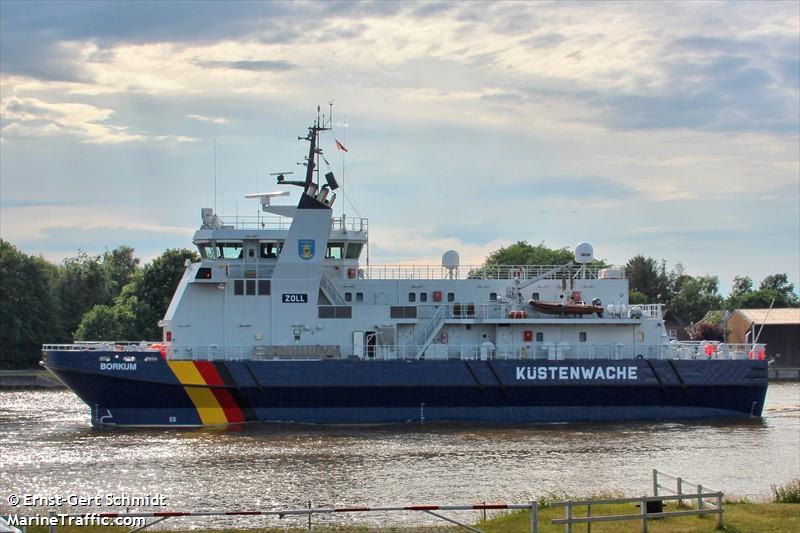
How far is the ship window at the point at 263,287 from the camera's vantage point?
28.2m

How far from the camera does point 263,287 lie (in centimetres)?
2819

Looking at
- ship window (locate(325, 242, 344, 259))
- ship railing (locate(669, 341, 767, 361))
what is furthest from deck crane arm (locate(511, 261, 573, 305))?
ship window (locate(325, 242, 344, 259))

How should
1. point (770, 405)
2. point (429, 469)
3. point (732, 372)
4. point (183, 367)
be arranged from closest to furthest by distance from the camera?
point (429, 469) < point (183, 367) < point (732, 372) < point (770, 405)

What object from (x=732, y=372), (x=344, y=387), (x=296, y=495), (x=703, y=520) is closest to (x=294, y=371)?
(x=344, y=387)

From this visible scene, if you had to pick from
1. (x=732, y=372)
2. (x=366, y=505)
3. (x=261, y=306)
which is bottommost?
(x=366, y=505)

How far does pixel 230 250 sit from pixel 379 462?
9566 mm

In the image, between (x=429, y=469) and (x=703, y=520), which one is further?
(x=429, y=469)

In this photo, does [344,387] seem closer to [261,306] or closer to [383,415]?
[383,415]

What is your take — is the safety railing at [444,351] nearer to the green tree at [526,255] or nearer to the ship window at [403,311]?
the ship window at [403,311]

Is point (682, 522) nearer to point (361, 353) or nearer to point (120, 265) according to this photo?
point (361, 353)

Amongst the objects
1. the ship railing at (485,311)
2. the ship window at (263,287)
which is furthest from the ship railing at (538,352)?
the ship window at (263,287)

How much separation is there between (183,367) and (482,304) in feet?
28.1

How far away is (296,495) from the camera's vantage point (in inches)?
709

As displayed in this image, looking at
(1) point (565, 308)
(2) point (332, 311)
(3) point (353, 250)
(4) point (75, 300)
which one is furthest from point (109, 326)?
(1) point (565, 308)
